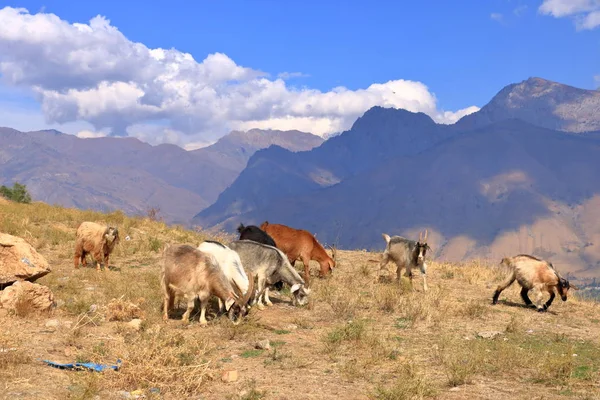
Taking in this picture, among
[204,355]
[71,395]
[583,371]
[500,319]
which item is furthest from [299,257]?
[71,395]

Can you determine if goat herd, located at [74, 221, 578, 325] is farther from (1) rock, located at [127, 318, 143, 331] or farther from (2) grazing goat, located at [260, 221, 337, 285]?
(1) rock, located at [127, 318, 143, 331]

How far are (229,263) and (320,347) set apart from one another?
369 centimetres

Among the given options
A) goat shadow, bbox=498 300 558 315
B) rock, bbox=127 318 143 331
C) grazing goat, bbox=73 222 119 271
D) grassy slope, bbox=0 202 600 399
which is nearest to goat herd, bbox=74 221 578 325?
grazing goat, bbox=73 222 119 271

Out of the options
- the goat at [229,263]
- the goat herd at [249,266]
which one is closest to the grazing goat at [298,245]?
the goat herd at [249,266]

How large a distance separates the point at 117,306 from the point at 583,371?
934cm

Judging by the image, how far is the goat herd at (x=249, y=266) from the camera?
1227 cm

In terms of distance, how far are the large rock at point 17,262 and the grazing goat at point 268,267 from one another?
493 centimetres

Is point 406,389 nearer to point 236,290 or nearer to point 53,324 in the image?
point 236,290

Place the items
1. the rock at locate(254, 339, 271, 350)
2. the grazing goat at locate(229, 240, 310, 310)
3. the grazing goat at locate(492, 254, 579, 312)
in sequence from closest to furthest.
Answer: the rock at locate(254, 339, 271, 350) → the grazing goat at locate(229, 240, 310, 310) → the grazing goat at locate(492, 254, 579, 312)

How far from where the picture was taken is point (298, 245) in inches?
727

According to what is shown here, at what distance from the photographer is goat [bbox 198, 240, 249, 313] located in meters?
13.2

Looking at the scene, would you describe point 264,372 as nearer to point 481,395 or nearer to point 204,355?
point 204,355

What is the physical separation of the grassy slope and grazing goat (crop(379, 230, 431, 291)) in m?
0.87

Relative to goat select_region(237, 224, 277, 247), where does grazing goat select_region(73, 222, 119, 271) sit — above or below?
below
